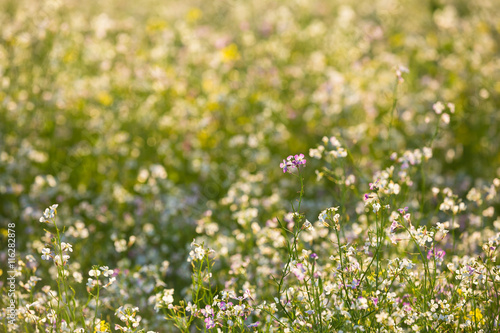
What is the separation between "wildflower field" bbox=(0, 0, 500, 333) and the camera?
10.9 ft

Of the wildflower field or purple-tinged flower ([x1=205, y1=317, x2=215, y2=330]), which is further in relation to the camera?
the wildflower field

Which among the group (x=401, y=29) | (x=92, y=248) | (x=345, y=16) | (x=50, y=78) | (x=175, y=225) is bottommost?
(x=92, y=248)

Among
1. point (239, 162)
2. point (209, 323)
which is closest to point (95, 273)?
point (209, 323)

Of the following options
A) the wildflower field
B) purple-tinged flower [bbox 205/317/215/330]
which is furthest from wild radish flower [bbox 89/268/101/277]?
purple-tinged flower [bbox 205/317/215/330]

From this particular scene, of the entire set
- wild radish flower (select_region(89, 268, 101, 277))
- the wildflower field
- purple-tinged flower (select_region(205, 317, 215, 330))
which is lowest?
purple-tinged flower (select_region(205, 317, 215, 330))


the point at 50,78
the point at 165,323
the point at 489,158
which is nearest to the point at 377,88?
the point at 489,158

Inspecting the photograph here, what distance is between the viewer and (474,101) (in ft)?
20.6

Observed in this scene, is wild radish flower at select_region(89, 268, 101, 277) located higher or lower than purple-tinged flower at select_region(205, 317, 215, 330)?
higher

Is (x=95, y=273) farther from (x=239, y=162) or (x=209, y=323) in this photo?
(x=239, y=162)

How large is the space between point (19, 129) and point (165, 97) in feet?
5.69

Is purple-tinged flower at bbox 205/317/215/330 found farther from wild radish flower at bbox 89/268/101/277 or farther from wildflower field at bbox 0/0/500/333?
wild radish flower at bbox 89/268/101/277

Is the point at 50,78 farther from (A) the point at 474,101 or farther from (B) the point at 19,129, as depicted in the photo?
(A) the point at 474,101

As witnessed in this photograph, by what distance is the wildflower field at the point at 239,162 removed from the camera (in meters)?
3.33

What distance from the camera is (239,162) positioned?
5770mm
